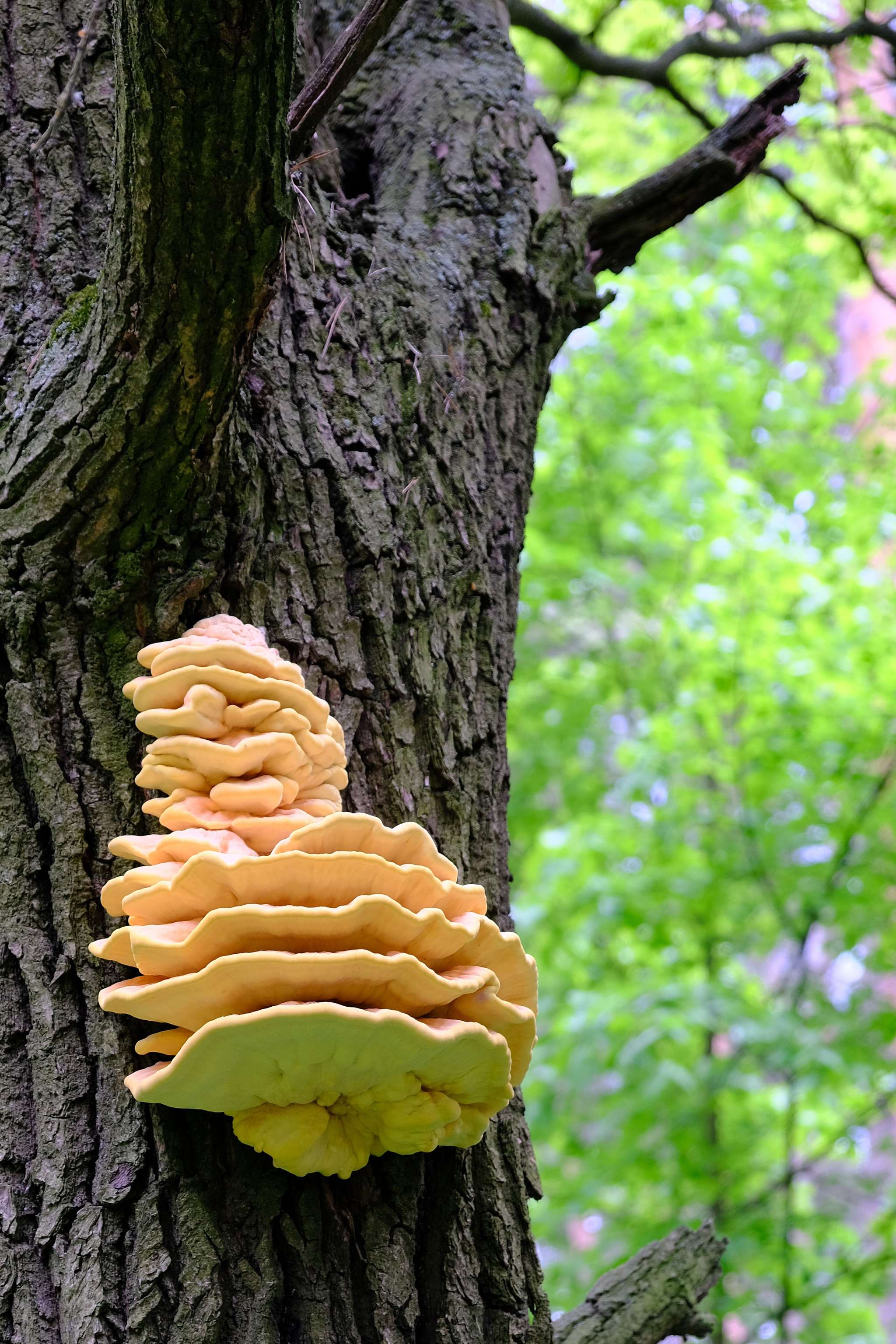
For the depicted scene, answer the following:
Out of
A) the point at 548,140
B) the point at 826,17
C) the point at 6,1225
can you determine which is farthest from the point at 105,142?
the point at 826,17

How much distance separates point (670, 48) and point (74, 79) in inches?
115

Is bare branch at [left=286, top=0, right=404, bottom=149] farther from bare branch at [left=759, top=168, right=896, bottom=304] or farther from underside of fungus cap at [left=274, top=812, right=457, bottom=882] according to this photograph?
bare branch at [left=759, top=168, right=896, bottom=304]

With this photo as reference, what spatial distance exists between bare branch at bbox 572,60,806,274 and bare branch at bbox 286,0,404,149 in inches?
45.0

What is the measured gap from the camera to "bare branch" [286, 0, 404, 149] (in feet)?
5.10

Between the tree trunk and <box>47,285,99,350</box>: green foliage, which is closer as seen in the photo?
the tree trunk

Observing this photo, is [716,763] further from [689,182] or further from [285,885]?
[285,885]

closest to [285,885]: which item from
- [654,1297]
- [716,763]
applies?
[654,1297]

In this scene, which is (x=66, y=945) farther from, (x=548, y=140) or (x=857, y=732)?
(x=857, y=732)

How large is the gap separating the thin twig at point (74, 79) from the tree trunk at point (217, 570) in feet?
0.13

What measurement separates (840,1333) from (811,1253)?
0.58 meters

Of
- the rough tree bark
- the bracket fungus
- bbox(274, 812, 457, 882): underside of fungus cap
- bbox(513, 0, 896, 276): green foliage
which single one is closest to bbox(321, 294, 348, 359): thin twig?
the rough tree bark

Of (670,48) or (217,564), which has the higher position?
(670,48)

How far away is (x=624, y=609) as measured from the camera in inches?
298

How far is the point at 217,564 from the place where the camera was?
1696 mm
